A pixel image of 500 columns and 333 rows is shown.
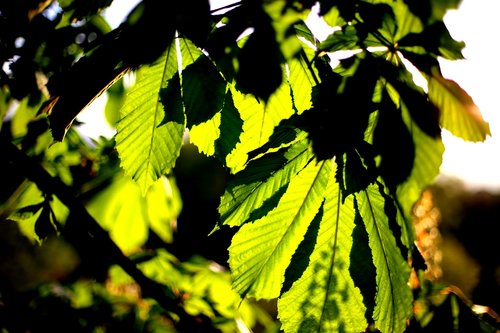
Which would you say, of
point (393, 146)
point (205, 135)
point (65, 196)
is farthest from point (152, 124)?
point (65, 196)

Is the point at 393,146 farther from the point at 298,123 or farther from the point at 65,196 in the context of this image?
the point at 65,196

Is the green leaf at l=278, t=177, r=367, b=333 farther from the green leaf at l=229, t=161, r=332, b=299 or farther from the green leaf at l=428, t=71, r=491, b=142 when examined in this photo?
the green leaf at l=428, t=71, r=491, b=142

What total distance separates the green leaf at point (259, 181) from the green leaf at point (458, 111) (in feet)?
0.65

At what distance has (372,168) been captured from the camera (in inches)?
20.5

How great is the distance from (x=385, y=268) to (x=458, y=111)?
0.85 feet

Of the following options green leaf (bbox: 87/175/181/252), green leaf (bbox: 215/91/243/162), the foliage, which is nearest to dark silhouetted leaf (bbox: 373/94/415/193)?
the foliage

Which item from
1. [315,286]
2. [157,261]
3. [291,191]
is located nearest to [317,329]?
[315,286]

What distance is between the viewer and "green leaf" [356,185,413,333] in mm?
580

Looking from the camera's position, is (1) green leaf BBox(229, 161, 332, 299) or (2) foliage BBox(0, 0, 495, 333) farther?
(1) green leaf BBox(229, 161, 332, 299)

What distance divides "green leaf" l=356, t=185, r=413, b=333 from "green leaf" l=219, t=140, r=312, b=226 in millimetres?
122

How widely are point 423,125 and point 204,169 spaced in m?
11.1

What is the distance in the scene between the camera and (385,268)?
59cm

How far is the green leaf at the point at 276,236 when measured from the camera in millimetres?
606

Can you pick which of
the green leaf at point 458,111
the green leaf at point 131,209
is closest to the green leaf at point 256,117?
the green leaf at point 458,111
